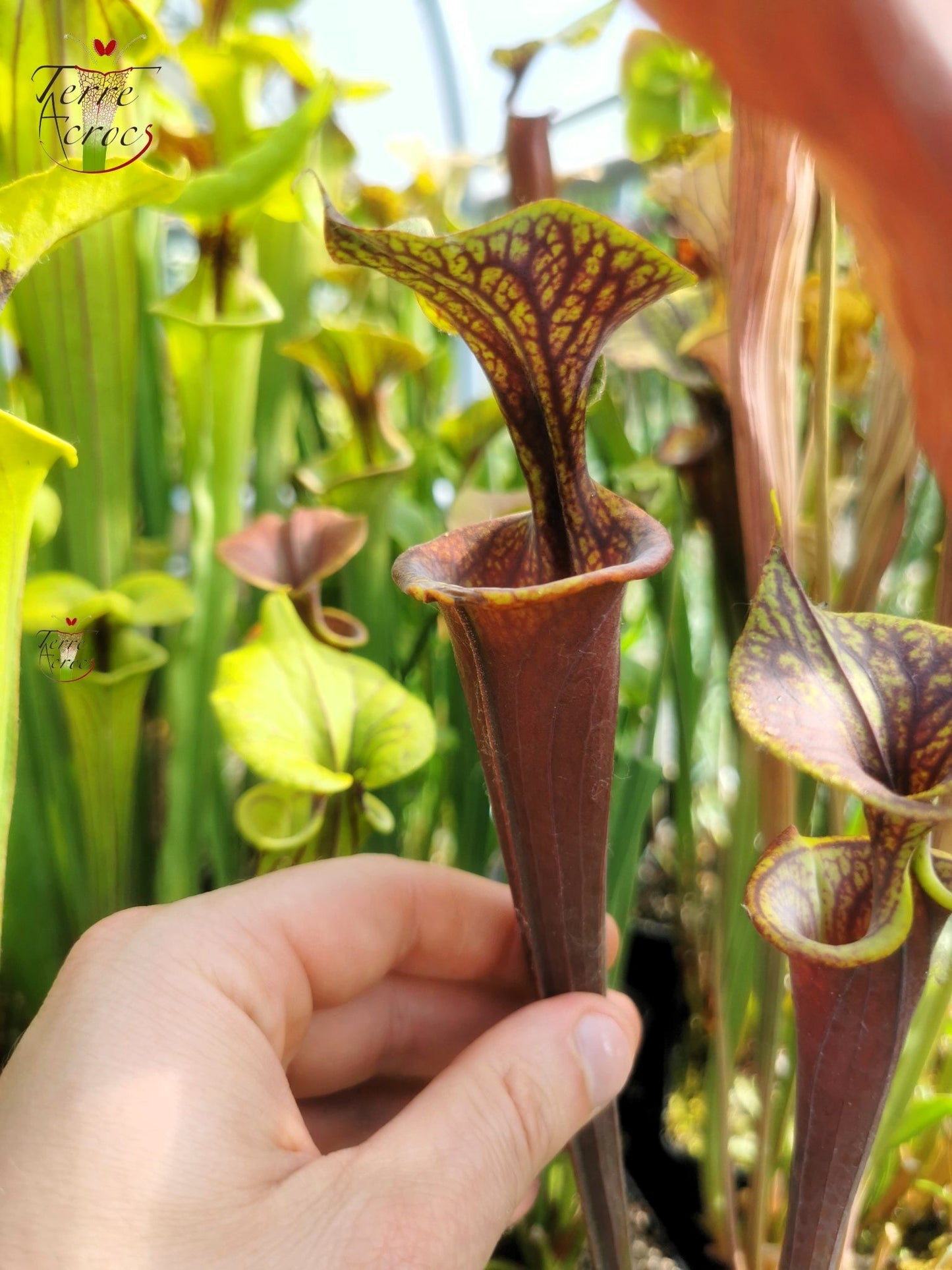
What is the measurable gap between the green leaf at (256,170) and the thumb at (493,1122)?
0.44 m

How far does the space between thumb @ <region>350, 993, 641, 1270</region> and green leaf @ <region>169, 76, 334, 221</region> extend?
44cm

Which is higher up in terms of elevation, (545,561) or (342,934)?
(545,561)

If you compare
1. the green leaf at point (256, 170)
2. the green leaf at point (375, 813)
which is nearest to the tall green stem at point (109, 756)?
the green leaf at point (375, 813)

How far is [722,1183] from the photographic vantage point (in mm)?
598

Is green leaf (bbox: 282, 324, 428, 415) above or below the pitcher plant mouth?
above

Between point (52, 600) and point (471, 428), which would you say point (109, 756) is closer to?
point (52, 600)

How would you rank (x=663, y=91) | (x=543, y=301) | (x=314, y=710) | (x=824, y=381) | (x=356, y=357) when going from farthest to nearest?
(x=663, y=91)
(x=356, y=357)
(x=314, y=710)
(x=824, y=381)
(x=543, y=301)

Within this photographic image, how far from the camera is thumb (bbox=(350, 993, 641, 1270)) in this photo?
29 cm

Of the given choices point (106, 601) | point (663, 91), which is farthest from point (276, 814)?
point (663, 91)

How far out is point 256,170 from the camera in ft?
1.31

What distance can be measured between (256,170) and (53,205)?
0.59ft

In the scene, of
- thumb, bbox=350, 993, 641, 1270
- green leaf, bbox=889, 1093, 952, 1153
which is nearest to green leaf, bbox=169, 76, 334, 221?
thumb, bbox=350, 993, 641, 1270

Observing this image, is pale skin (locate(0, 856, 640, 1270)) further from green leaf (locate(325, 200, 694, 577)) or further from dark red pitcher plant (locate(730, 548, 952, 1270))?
green leaf (locate(325, 200, 694, 577))

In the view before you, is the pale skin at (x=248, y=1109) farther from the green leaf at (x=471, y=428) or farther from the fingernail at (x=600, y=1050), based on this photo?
the green leaf at (x=471, y=428)
